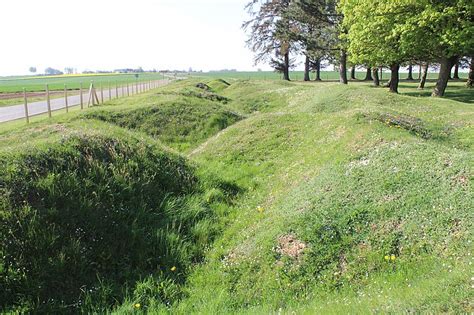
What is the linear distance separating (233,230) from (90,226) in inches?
115

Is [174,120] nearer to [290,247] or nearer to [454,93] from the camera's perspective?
[290,247]

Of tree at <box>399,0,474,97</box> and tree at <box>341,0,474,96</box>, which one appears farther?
tree at <box>341,0,474,96</box>

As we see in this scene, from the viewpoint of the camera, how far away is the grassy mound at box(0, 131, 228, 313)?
5750 millimetres

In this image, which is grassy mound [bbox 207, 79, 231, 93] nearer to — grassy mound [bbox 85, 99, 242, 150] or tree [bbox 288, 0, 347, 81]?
tree [bbox 288, 0, 347, 81]

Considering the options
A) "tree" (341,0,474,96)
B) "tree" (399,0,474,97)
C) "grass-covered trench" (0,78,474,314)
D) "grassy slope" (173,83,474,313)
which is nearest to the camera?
"grassy slope" (173,83,474,313)

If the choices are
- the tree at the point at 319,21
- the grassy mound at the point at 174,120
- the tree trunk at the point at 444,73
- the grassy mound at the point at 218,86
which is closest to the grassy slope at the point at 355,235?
the grassy mound at the point at 174,120

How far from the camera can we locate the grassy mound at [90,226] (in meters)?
5.75

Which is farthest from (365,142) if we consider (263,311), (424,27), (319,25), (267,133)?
(319,25)

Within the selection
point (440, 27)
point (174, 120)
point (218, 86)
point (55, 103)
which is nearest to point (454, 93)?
point (440, 27)

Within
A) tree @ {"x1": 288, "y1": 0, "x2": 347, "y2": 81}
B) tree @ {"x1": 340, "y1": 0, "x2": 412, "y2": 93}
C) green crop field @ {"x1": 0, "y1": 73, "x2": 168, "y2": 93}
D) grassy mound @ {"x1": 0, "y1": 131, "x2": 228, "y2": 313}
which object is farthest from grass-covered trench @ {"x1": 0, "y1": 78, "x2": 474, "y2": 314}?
tree @ {"x1": 288, "y1": 0, "x2": 347, "y2": 81}

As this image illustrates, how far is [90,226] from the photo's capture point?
6.93m

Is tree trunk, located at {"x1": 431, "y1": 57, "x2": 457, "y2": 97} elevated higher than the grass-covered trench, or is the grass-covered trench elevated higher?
tree trunk, located at {"x1": 431, "y1": 57, "x2": 457, "y2": 97}

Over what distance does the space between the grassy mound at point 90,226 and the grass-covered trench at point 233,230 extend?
0.02 metres

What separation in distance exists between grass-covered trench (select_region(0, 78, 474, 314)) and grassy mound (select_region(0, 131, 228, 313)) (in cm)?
2
